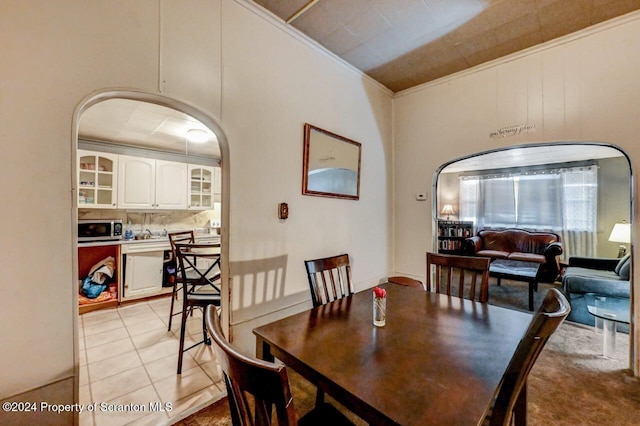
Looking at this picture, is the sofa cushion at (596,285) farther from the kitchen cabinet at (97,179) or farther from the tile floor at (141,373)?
the kitchen cabinet at (97,179)

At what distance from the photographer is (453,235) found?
265 inches

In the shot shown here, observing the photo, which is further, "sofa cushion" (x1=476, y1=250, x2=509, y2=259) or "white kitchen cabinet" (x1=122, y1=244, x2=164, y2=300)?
"sofa cushion" (x1=476, y1=250, x2=509, y2=259)

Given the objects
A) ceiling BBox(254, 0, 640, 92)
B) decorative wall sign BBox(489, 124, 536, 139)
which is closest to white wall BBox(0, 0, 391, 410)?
ceiling BBox(254, 0, 640, 92)

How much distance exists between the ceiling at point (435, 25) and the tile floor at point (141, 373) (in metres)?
2.92

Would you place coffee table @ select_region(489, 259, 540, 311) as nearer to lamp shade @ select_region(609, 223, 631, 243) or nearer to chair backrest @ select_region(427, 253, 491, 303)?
lamp shade @ select_region(609, 223, 631, 243)

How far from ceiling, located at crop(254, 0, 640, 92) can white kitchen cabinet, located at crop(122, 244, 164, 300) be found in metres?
3.53

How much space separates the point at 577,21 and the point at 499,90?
26.9 inches

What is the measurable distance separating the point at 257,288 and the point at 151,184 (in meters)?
3.21

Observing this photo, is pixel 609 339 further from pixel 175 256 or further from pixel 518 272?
pixel 175 256

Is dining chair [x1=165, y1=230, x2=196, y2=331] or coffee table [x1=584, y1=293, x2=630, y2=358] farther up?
dining chair [x1=165, y1=230, x2=196, y2=331]

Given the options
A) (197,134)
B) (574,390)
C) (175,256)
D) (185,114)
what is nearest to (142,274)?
(175,256)

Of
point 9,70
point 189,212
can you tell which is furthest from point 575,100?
point 189,212

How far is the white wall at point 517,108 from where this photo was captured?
2.13 metres

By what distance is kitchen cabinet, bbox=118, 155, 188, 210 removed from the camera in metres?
3.92
